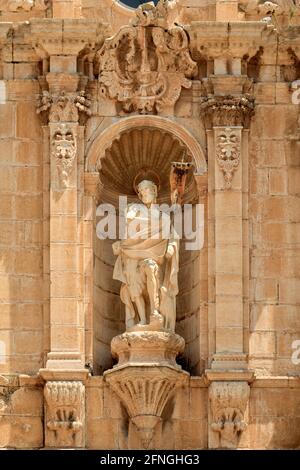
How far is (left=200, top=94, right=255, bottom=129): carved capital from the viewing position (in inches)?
2004

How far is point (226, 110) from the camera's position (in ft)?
167

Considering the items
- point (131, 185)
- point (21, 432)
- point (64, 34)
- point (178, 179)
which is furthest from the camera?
point (131, 185)

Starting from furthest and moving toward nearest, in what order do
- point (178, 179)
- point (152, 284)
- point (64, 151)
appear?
point (178, 179) → point (64, 151) → point (152, 284)

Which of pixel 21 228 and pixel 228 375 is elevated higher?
pixel 21 228

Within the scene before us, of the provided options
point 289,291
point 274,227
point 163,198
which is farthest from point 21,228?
point 289,291

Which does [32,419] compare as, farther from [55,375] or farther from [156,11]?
[156,11]

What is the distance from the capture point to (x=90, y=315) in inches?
1988

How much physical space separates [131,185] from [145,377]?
3.38m

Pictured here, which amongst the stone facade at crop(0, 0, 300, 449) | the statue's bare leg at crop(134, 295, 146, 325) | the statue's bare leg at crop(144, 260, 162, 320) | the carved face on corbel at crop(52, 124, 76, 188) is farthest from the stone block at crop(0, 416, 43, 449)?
the carved face on corbel at crop(52, 124, 76, 188)

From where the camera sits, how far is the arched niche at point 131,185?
5084 cm

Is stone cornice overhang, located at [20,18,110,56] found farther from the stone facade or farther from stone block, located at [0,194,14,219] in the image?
stone block, located at [0,194,14,219]

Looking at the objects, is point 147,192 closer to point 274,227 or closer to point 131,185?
point 131,185

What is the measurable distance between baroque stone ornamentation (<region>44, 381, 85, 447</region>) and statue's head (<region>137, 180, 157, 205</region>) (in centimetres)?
302
